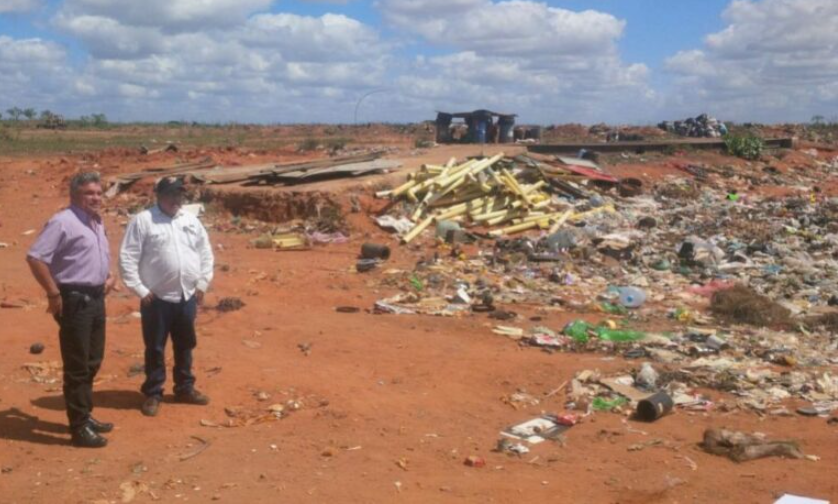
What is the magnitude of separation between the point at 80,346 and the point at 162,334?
2.23 feet

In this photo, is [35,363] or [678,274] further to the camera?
[678,274]

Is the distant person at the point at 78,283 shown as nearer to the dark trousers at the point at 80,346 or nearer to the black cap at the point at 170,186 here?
the dark trousers at the point at 80,346

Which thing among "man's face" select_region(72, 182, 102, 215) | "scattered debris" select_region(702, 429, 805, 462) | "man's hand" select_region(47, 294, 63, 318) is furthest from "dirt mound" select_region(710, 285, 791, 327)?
"man's hand" select_region(47, 294, 63, 318)

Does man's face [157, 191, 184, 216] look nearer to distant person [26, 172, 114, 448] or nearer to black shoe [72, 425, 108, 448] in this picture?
distant person [26, 172, 114, 448]

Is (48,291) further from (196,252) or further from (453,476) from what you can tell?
(453,476)

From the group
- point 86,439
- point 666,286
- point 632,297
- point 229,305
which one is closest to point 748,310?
point 632,297

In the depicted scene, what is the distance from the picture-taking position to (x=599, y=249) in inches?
505

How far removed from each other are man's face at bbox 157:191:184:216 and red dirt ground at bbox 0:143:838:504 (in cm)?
137

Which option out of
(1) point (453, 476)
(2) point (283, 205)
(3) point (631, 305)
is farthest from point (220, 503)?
(2) point (283, 205)

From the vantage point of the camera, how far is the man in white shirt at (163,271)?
526 cm

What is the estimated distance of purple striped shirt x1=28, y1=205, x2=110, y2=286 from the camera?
15.4ft

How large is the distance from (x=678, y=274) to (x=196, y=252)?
8.00 meters

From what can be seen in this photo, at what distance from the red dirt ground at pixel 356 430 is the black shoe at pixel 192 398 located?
0.23 feet

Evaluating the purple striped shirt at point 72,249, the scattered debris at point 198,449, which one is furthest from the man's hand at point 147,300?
the scattered debris at point 198,449
